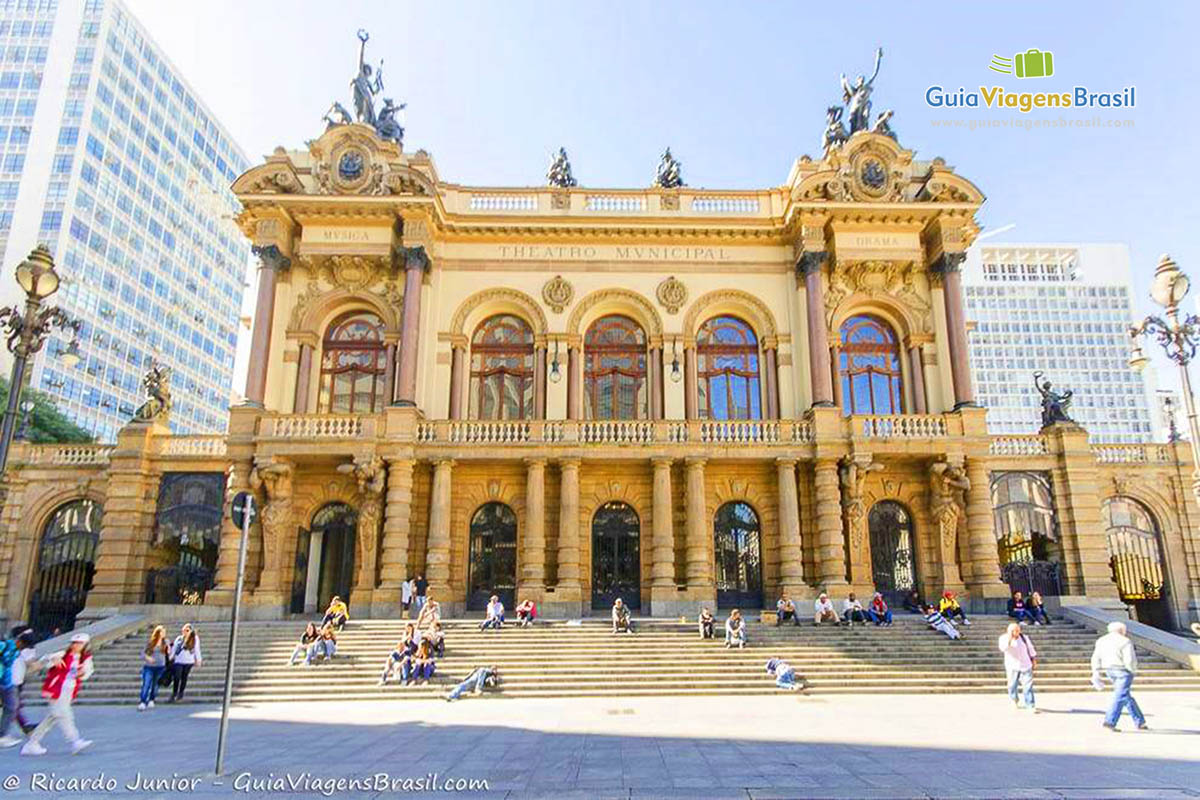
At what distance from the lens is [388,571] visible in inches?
848

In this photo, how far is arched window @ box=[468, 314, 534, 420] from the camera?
2550 cm

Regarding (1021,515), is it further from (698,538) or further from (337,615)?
(337,615)

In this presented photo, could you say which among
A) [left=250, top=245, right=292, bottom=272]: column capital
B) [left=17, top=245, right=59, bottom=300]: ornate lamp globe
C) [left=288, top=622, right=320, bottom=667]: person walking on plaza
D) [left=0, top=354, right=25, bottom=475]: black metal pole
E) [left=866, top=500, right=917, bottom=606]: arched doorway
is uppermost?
[left=250, top=245, right=292, bottom=272]: column capital

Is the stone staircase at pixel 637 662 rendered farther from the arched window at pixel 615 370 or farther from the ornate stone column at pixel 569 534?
the arched window at pixel 615 370

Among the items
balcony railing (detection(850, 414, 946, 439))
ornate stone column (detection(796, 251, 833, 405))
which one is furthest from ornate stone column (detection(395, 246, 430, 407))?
balcony railing (detection(850, 414, 946, 439))

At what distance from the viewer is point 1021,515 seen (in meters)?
23.7

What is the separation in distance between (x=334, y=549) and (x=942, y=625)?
1880cm

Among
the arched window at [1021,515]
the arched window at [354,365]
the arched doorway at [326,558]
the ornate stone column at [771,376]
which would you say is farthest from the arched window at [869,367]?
the arched doorway at [326,558]

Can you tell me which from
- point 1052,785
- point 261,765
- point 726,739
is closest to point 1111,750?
point 1052,785

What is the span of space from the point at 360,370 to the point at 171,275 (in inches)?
2115

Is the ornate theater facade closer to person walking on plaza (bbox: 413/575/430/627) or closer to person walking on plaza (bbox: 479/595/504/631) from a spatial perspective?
person walking on plaza (bbox: 413/575/430/627)

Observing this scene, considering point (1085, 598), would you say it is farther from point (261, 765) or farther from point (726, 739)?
point (261, 765)

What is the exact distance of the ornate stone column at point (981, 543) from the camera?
21.7 meters

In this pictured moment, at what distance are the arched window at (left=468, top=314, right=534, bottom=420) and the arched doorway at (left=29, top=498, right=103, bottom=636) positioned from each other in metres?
14.0
